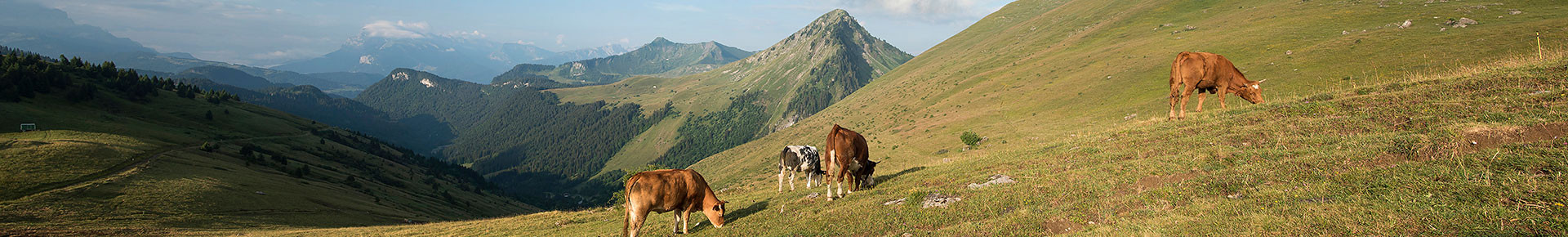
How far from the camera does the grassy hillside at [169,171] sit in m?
30.7

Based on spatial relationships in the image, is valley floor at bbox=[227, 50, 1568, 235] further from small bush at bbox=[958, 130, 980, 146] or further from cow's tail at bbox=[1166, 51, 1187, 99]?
small bush at bbox=[958, 130, 980, 146]

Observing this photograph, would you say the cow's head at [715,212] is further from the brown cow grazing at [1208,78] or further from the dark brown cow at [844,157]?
the brown cow grazing at [1208,78]

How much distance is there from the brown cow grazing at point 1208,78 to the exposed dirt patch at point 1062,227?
14.0 metres

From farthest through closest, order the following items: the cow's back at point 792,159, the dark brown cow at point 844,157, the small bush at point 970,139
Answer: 1. the small bush at point 970,139
2. the cow's back at point 792,159
3. the dark brown cow at point 844,157

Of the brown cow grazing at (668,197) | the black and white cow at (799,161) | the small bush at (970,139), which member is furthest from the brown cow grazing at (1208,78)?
the small bush at (970,139)

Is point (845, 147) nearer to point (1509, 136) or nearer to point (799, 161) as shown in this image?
point (799, 161)

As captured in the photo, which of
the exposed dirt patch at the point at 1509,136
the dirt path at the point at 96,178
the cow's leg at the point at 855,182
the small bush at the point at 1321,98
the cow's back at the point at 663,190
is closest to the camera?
the exposed dirt patch at the point at 1509,136

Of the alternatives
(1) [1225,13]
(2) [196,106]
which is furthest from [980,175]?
(2) [196,106]

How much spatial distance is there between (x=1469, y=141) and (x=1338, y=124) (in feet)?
13.0

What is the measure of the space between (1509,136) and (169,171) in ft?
248

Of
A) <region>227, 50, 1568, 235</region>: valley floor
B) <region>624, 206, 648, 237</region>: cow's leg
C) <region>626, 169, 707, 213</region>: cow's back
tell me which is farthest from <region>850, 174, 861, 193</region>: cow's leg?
<region>624, 206, 648, 237</region>: cow's leg

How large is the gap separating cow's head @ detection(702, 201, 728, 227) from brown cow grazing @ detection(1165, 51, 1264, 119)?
17898 millimetres

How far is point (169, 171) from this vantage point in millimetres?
44969

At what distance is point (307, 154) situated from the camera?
105m
